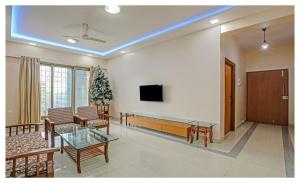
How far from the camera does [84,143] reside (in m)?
2.49

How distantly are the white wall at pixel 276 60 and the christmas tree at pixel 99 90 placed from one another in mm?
5650

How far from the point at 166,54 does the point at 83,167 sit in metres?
3.51

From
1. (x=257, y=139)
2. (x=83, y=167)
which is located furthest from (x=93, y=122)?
(x=257, y=139)

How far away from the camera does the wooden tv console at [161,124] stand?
368cm

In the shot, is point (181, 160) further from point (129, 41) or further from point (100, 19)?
point (129, 41)

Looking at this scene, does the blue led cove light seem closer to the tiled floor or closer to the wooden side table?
the wooden side table

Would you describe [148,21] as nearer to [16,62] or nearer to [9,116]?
[16,62]

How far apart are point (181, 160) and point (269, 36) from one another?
4.37 m

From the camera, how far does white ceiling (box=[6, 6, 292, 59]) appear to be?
9.34 ft

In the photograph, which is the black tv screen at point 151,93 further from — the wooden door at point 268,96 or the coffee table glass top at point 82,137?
the wooden door at point 268,96

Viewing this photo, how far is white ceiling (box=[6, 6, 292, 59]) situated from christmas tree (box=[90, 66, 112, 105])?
191 centimetres

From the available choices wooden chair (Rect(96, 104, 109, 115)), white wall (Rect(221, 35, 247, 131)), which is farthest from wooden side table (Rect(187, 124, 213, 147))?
wooden chair (Rect(96, 104, 109, 115))

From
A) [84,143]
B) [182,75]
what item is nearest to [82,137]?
[84,143]

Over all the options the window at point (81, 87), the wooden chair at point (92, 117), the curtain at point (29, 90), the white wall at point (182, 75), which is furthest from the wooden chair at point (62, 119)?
the window at point (81, 87)
